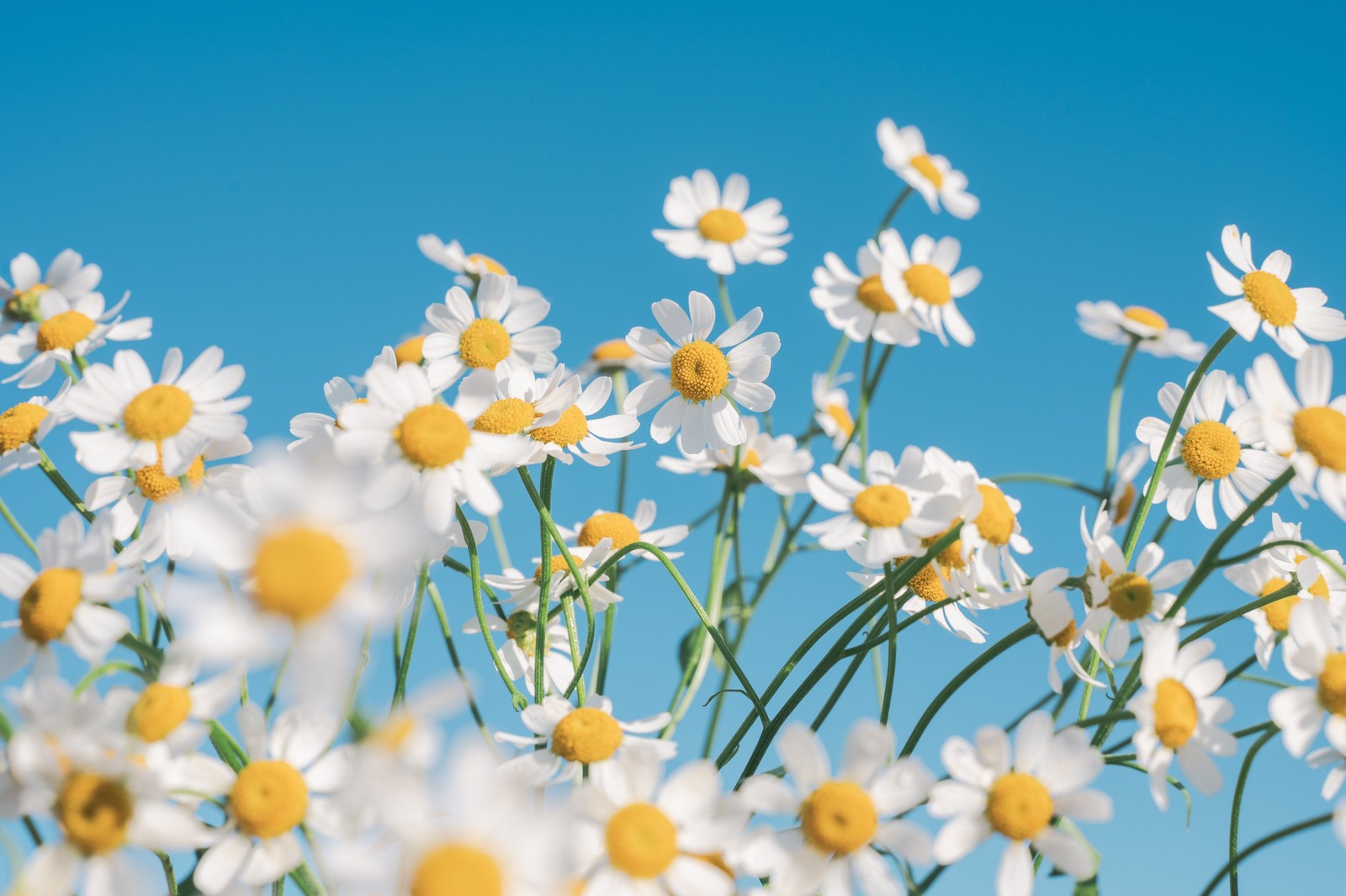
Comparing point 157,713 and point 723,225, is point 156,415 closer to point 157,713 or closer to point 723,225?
point 157,713

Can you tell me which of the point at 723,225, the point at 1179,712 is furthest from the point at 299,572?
the point at 723,225

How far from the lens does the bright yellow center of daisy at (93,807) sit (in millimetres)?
575

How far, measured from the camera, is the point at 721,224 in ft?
5.17

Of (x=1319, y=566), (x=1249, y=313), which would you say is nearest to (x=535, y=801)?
(x=1319, y=566)

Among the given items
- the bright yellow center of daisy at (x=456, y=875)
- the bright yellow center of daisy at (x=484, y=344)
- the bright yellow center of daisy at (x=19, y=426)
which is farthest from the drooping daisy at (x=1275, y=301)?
the bright yellow center of daisy at (x=19, y=426)

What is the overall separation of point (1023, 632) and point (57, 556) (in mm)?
646

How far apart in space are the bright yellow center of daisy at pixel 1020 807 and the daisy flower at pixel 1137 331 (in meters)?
0.96

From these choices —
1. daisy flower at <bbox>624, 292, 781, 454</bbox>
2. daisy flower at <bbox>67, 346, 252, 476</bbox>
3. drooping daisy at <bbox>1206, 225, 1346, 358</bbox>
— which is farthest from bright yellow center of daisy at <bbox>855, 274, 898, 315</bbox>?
daisy flower at <bbox>67, 346, 252, 476</bbox>

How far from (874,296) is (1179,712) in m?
0.62

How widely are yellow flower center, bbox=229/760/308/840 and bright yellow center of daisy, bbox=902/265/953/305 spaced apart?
780 mm

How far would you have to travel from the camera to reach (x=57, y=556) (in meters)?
0.70

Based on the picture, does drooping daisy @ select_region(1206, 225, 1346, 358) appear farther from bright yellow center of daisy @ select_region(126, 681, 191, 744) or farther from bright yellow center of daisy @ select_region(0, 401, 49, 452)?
bright yellow center of daisy @ select_region(0, 401, 49, 452)

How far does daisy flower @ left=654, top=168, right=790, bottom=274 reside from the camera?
1500 millimetres

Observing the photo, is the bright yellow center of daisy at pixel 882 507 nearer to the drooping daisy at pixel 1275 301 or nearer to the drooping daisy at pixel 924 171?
the drooping daisy at pixel 1275 301
